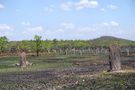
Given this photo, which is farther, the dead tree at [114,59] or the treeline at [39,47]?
the treeline at [39,47]

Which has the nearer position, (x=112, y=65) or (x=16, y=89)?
(x=16, y=89)

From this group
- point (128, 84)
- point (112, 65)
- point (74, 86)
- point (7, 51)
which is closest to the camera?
point (128, 84)

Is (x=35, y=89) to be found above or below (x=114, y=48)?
below

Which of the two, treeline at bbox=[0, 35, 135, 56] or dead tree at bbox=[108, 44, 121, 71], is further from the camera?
treeline at bbox=[0, 35, 135, 56]

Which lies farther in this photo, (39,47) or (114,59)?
(39,47)

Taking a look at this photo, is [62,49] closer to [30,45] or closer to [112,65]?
[30,45]

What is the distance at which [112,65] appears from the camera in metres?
31.2

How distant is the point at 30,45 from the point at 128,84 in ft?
395

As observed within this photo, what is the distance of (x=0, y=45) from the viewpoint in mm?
119000

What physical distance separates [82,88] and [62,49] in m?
145

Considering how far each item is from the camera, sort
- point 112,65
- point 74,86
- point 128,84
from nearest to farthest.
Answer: point 128,84, point 74,86, point 112,65

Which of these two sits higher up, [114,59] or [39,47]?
[39,47]

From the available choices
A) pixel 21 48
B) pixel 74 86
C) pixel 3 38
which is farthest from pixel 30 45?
pixel 74 86

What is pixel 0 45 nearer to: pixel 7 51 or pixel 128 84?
pixel 7 51
